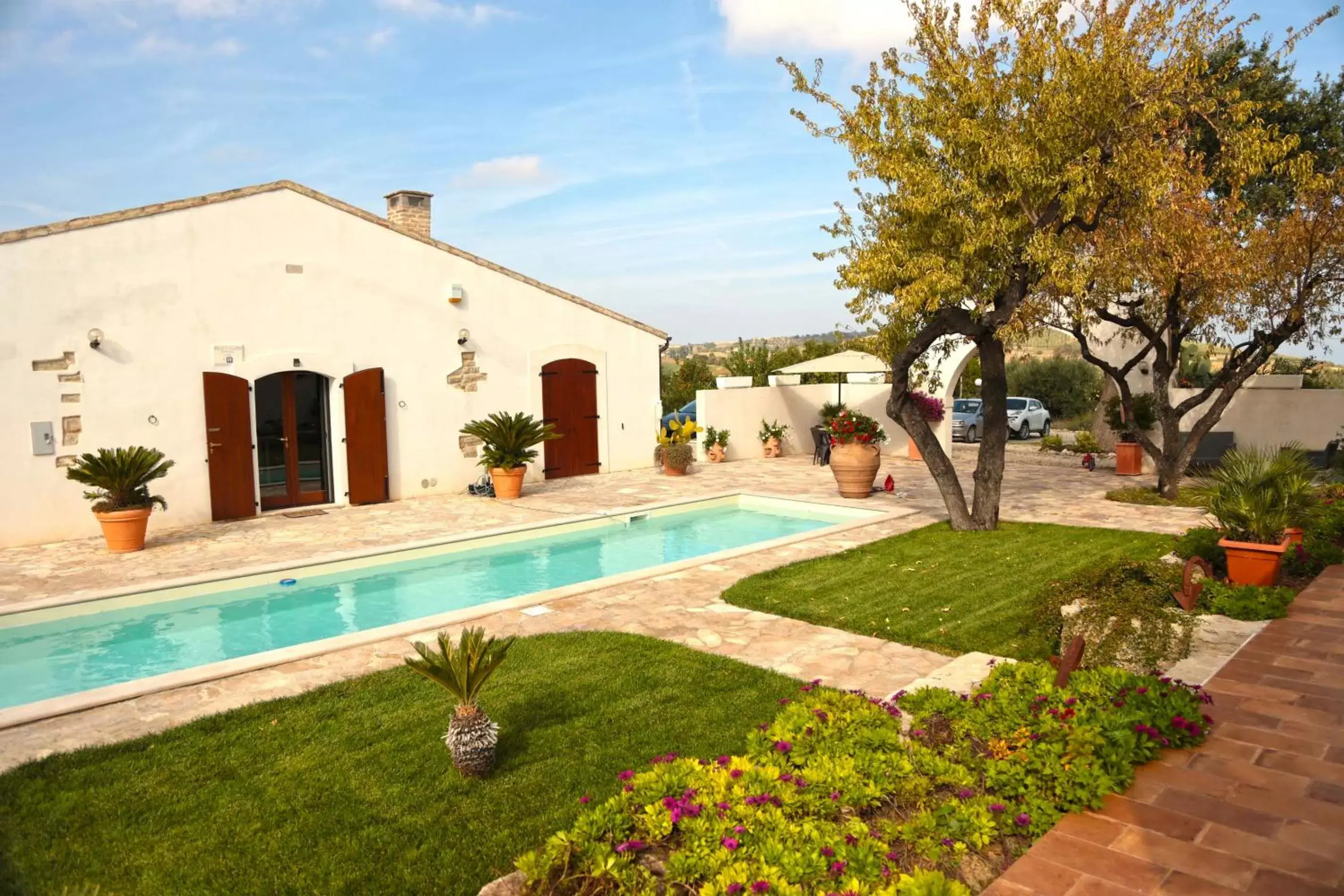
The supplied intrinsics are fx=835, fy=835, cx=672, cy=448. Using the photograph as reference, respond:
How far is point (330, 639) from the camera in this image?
6.23 metres

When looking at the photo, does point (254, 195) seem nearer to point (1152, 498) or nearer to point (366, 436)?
point (366, 436)

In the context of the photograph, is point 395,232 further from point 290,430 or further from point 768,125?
point 768,125

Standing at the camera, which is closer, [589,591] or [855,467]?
[589,591]

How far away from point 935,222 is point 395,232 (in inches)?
324

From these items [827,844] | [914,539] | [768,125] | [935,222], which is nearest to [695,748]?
[827,844]

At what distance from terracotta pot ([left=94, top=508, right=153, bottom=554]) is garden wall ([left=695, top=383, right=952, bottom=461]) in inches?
413

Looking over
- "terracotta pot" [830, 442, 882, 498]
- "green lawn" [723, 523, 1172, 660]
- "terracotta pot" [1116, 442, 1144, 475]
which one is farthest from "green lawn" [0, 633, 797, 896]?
"terracotta pot" [1116, 442, 1144, 475]

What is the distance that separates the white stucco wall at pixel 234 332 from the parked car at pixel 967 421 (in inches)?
463

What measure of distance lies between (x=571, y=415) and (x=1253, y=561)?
11218 millimetres

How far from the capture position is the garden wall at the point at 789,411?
17766mm

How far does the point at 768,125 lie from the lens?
14.3 meters

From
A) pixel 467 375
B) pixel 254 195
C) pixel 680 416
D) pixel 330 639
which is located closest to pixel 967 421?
pixel 680 416

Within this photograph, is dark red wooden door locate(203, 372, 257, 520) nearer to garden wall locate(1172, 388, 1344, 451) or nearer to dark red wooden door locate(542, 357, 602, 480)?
dark red wooden door locate(542, 357, 602, 480)

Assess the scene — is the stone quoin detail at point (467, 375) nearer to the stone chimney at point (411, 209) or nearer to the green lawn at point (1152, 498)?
the stone chimney at point (411, 209)
